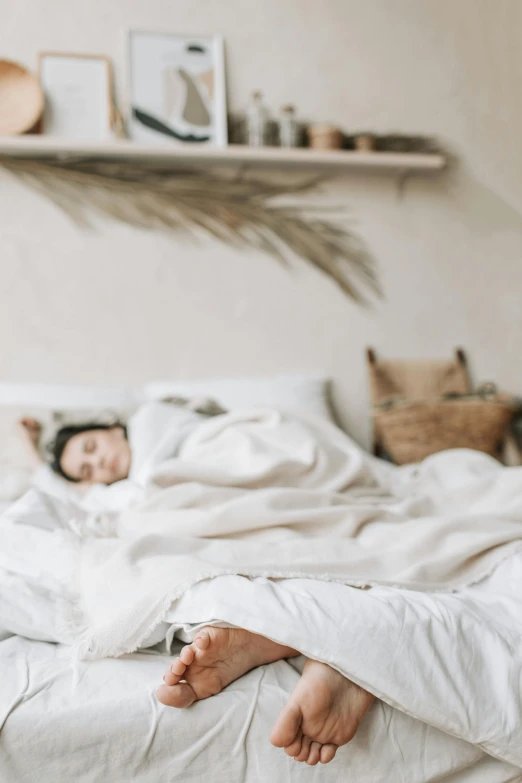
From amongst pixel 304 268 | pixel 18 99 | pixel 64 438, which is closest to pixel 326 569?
pixel 64 438

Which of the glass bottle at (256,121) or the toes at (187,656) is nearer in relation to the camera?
the toes at (187,656)

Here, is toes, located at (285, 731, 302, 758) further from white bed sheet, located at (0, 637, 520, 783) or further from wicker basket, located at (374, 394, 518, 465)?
wicker basket, located at (374, 394, 518, 465)

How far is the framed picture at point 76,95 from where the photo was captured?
233 cm

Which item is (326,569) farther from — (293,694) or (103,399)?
(103,399)

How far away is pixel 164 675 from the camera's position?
3.06ft

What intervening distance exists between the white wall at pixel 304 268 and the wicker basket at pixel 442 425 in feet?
0.93

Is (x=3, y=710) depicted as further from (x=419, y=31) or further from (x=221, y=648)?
(x=419, y=31)

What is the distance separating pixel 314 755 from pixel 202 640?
0.68ft

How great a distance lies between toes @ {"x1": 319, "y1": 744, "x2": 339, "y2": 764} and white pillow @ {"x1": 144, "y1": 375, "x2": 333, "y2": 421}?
4.66ft

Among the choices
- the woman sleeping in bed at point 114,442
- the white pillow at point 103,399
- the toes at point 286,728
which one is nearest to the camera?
the toes at point 286,728

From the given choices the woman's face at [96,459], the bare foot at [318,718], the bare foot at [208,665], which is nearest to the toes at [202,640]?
the bare foot at [208,665]

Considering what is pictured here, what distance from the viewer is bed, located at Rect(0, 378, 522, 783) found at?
2.88 feet

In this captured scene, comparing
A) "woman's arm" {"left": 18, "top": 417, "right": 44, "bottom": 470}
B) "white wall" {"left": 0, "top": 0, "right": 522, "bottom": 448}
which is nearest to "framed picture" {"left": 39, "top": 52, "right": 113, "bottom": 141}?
"white wall" {"left": 0, "top": 0, "right": 522, "bottom": 448}

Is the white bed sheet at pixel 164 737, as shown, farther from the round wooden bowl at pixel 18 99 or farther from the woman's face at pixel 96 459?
the round wooden bowl at pixel 18 99
